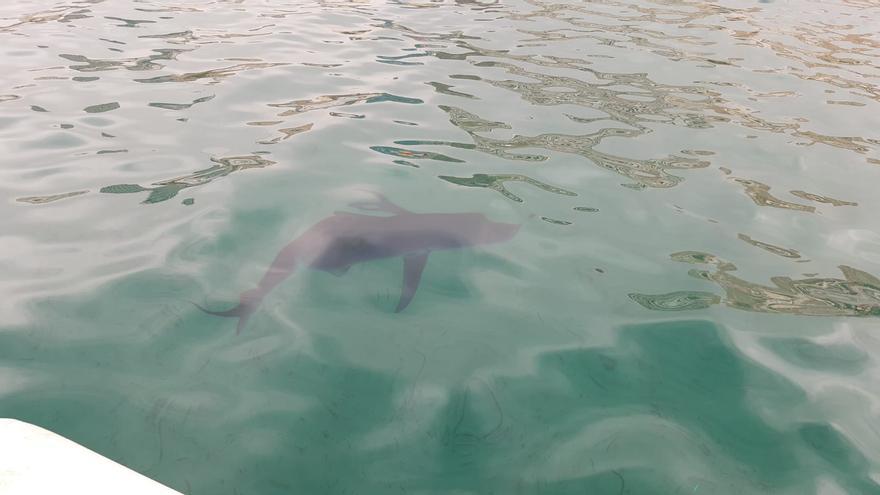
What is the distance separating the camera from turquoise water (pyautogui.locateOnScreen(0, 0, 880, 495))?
9.86 feet

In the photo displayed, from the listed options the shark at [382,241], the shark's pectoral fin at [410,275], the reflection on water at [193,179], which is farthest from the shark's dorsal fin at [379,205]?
the reflection on water at [193,179]

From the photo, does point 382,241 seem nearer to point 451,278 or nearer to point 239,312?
point 451,278

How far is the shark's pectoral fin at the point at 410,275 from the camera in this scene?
13.0 feet

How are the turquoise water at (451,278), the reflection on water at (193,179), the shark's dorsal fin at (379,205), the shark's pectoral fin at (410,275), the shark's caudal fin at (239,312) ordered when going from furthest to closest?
the reflection on water at (193,179) < the shark's dorsal fin at (379,205) < the shark's pectoral fin at (410,275) < the shark's caudal fin at (239,312) < the turquoise water at (451,278)

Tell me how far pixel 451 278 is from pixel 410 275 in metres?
0.28

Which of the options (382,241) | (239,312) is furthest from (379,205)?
(239,312)

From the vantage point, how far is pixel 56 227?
4.56 m

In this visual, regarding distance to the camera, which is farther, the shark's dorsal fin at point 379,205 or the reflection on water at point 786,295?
the shark's dorsal fin at point 379,205

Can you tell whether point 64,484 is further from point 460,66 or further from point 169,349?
point 460,66

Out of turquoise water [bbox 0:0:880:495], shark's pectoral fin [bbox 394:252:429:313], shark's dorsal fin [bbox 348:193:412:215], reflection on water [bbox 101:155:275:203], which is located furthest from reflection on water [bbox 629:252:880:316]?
reflection on water [bbox 101:155:275:203]

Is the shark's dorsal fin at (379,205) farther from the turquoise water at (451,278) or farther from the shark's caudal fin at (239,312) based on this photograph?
the shark's caudal fin at (239,312)

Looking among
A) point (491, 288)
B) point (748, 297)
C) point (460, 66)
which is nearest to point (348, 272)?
point (491, 288)

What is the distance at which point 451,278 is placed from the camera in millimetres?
4297

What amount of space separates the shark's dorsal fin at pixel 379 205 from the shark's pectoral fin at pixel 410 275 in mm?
606
